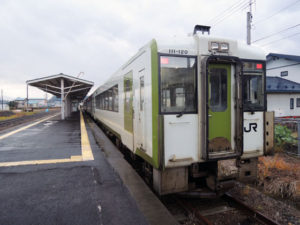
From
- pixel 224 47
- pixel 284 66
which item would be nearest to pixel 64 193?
pixel 224 47

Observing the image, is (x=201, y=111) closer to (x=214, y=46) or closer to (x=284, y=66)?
(x=214, y=46)

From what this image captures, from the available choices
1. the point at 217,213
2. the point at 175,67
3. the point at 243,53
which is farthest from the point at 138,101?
the point at 217,213

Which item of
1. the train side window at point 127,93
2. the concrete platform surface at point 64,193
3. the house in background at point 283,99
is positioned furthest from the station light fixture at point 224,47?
the house in background at point 283,99

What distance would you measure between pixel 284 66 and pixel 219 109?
920 inches

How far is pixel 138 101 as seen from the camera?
4336 mm

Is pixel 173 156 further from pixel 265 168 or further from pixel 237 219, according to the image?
pixel 265 168

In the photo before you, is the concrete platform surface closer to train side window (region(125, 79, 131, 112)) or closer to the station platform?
the station platform

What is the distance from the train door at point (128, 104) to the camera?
499cm

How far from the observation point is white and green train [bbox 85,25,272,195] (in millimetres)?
3408

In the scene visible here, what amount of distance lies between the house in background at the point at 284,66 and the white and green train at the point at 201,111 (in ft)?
71.3

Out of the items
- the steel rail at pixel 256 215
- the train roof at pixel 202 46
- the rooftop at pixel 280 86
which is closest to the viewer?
the steel rail at pixel 256 215

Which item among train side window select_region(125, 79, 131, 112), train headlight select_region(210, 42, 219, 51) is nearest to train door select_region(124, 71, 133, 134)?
train side window select_region(125, 79, 131, 112)

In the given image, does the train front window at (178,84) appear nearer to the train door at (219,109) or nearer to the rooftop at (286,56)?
the train door at (219,109)

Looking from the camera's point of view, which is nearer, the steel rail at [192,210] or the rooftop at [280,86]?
the steel rail at [192,210]
